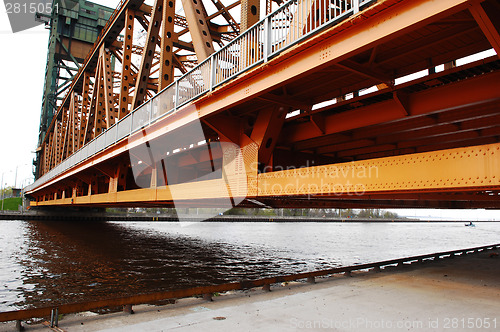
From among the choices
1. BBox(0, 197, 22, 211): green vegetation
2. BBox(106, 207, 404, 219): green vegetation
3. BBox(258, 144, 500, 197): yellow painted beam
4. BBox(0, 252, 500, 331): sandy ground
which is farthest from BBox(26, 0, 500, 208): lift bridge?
BBox(0, 197, 22, 211): green vegetation

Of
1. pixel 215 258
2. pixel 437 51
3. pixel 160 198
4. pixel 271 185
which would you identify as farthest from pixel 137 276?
pixel 437 51

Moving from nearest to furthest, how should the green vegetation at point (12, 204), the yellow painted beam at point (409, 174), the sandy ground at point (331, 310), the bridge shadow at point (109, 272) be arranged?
the yellow painted beam at point (409, 174)
the sandy ground at point (331, 310)
the bridge shadow at point (109, 272)
the green vegetation at point (12, 204)

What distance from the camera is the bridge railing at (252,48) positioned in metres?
5.97

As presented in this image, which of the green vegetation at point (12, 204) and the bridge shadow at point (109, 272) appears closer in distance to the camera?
the bridge shadow at point (109, 272)

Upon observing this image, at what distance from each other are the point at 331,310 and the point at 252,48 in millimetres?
5428

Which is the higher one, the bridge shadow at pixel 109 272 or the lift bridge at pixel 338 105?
the lift bridge at pixel 338 105

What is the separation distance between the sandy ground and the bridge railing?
4.36 metres

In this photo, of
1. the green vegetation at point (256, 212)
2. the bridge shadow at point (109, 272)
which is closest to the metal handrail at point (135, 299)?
the bridge shadow at point (109, 272)

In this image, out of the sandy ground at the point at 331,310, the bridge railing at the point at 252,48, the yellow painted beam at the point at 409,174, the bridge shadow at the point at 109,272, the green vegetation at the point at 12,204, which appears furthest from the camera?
the green vegetation at the point at 12,204

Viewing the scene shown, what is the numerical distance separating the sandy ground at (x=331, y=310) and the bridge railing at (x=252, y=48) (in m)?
4.36

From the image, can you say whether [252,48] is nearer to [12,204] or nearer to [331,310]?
[331,310]

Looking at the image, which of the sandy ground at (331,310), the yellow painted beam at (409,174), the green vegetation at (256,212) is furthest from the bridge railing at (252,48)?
the green vegetation at (256,212)

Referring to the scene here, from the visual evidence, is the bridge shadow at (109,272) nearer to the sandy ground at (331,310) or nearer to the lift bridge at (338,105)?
the lift bridge at (338,105)

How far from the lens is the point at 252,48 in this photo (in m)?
7.78
